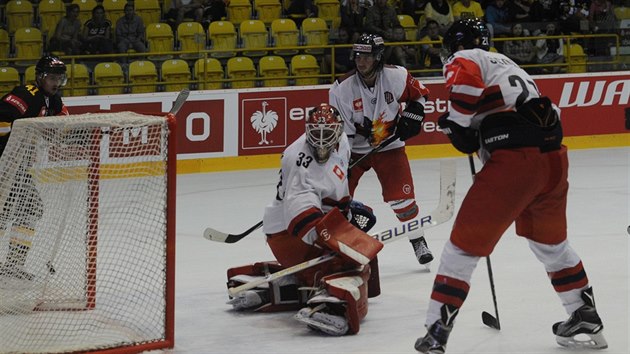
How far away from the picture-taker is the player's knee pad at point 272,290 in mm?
5375

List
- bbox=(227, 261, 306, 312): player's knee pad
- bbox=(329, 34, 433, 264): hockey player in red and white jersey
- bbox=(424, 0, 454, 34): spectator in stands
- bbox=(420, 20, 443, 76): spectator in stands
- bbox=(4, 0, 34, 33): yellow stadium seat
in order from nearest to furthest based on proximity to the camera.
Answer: bbox=(227, 261, 306, 312): player's knee pad → bbox=(329, 34, 433, 264): hockey player in red and white jersey → bbox=(4, 0, 34, 33): yellow stadium seat → bbox=(420, 20, 443, 76): spectator in stands → bbox=(424, 0, 454, 34): spectator in stands

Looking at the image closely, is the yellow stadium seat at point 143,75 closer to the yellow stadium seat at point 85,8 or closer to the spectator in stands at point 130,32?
the spectator in stands at point 130,32

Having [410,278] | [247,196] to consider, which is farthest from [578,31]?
[410,278]

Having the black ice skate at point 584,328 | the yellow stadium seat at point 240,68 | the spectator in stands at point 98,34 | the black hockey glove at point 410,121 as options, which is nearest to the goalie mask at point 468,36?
the black ice skate at point 584,328

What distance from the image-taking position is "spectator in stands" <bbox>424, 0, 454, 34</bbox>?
1198 centimetres

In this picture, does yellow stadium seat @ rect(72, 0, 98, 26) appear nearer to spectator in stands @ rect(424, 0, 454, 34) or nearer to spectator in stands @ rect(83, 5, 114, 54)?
spectator in stands @ rect(83, 5, 114, 54)

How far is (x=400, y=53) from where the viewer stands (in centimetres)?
1134

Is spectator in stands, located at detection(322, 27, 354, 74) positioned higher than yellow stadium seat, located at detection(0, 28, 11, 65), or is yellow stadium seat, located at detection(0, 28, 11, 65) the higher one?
yellow stadium seat, located at detection(0, 28, 11, 65)

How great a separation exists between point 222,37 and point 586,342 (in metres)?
7.01

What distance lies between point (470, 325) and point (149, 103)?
5321mm

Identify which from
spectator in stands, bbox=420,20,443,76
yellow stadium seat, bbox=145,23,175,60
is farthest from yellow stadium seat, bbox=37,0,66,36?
spectator in stands, bbox=420,20,443,76

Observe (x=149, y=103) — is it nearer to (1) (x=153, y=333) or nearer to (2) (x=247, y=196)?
(2) (x=247, y=196)

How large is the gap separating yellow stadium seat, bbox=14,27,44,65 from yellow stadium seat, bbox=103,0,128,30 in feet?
2.64

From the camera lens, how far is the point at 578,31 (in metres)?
12.2
